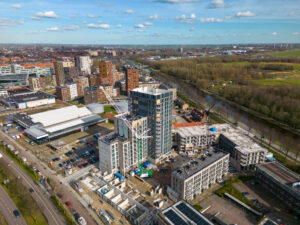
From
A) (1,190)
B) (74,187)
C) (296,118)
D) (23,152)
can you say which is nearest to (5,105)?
(23,152)

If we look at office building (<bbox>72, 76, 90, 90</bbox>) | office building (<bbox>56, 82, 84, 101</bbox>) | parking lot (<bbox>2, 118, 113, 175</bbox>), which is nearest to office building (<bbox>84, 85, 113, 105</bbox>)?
office building (<bbox>56, 82, 84, 101</bbox>)

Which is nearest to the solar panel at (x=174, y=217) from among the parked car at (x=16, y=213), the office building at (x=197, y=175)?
the office building at (x=197, y=175)

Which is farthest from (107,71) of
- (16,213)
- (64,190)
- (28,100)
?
(16,213)

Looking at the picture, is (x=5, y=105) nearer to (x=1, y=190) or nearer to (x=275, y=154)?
(x=1, y=190)

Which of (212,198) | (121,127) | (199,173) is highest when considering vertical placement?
(121,127)

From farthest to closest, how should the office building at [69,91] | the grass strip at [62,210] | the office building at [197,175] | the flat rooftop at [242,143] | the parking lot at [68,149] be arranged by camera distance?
the office building at [69,91] < the parking lot at [68,149] < the flat rooftop at [242,143] < the office building at [197,175] < the grass strip at [62,210]

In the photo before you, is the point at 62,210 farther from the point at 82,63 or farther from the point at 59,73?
the point at 82,63

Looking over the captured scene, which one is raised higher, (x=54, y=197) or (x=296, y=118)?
(x=296, y=118)

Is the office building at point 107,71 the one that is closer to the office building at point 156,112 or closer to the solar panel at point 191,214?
the office building at point 156,112
